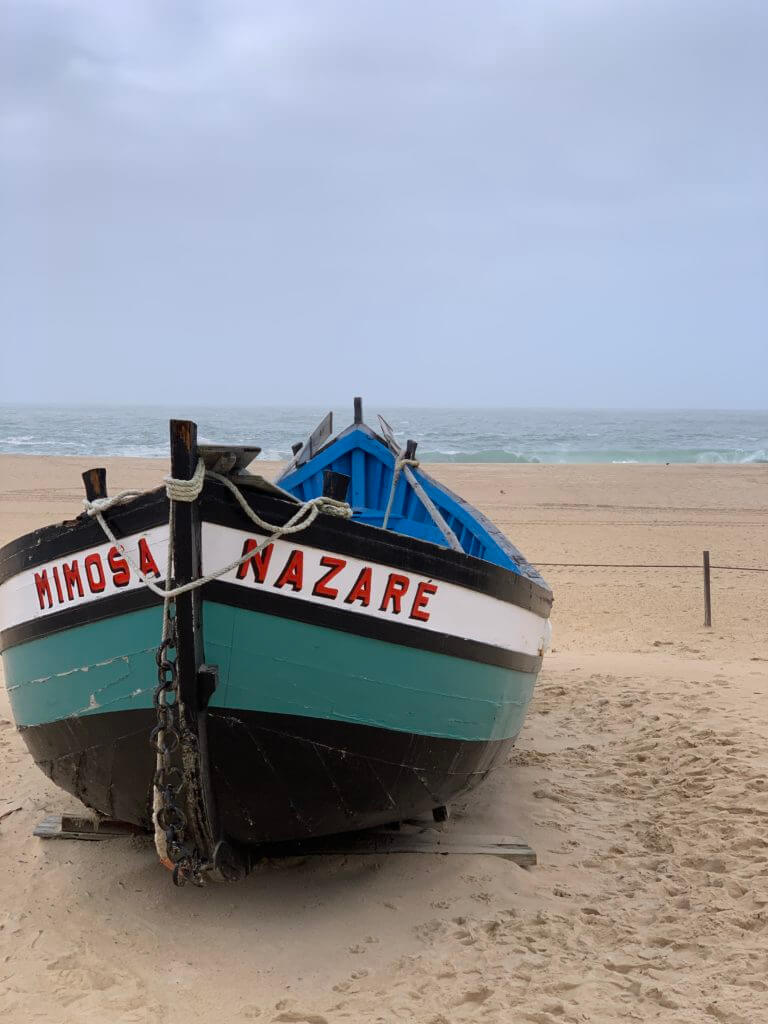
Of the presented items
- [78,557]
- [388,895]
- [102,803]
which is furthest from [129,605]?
[388,895]

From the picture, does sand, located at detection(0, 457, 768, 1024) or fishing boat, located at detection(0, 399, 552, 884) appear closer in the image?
sand, located at detection(0, 457, 768, 1024)

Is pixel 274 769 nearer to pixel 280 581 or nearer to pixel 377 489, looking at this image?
pixel 280 581

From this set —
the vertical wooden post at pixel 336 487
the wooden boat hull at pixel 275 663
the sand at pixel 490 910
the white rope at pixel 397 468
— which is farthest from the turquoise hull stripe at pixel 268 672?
the white rope at pixel 397 468

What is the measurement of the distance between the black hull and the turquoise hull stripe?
0.06 m

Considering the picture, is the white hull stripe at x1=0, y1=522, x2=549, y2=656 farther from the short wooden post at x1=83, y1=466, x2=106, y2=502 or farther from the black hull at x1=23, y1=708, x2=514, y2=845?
the black hull at x1=23, y1=708, x2=514, y2=845

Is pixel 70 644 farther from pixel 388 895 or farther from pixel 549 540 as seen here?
pixel 549 540

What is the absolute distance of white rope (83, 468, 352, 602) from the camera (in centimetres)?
321

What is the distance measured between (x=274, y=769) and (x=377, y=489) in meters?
3.97

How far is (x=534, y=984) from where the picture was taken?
3295 mm

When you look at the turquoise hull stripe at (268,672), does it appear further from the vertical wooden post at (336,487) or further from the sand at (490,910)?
the sand at (490,910)

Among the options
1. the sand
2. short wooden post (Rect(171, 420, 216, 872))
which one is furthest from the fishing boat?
the sand

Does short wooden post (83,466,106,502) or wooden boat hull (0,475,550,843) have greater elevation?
short wooden post (83,466,106,502)

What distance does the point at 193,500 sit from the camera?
3232 millimetres

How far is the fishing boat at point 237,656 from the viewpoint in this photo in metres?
3.34
